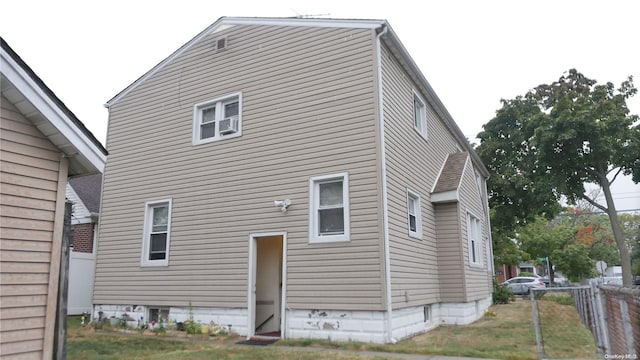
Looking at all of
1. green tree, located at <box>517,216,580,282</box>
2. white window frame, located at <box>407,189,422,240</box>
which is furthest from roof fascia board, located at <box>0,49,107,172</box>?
green tree, located at <box>517,216,580,282</box>

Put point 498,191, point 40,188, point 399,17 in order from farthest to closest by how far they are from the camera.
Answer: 1. point 498,191
2. point 399,17
3. point 40,188

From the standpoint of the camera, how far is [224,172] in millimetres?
11055

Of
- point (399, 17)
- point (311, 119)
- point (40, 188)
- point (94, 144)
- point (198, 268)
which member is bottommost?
point (198, 268)

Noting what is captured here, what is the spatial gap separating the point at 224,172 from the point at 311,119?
8.58ft

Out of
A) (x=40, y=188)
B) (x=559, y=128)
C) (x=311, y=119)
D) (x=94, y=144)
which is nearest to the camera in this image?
(x=40, y=188)

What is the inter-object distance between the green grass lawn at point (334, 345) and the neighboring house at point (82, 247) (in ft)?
11.3

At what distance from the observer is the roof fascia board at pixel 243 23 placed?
9953mm

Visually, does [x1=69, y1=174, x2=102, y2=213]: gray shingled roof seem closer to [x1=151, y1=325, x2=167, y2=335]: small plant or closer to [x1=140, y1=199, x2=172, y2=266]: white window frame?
[x1=140, y1=199, x2=172, y2=266]: white window frame

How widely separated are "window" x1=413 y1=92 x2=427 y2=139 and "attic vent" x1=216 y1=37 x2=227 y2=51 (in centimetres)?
524

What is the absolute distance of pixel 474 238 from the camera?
14.7 metres

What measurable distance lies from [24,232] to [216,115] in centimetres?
698

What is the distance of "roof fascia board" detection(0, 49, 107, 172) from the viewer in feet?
16.1

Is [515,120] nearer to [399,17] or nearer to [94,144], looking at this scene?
[399,17]

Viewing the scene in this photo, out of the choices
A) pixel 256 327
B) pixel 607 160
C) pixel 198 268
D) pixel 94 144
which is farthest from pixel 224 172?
pixel 607 160
